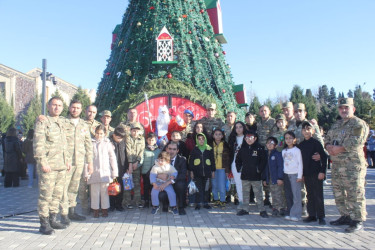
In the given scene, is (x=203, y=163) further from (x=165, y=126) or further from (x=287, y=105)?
(x=287, y=105)

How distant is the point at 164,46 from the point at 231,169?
15.2 feet

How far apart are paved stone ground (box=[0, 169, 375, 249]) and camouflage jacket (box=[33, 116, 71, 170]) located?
3.25ft

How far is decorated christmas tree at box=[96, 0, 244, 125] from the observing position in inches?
345

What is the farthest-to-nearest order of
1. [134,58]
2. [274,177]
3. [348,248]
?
[134,58], [274,177], [348,248]

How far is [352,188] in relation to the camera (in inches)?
172

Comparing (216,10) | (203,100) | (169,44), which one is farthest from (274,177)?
(216,10)

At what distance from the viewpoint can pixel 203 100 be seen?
28.1ft

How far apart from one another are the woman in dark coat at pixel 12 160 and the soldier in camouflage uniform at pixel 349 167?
8567 mm

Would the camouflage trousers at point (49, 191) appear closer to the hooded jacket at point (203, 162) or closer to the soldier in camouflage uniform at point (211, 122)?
the hooded jacket at point (203, 162)

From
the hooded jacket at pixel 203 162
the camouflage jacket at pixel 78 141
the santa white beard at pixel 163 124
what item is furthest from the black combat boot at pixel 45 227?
the santa white beard at pixel 163 124

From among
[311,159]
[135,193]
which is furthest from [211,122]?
[311,159]

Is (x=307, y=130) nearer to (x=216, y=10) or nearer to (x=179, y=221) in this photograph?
(x=179, y=221)

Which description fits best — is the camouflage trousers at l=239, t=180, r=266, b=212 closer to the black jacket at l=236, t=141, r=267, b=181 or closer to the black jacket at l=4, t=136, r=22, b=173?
the black jacket at l=236, t=141, r=267, b=181

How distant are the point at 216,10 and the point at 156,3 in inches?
111
